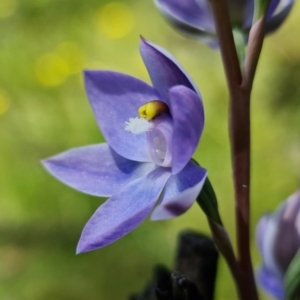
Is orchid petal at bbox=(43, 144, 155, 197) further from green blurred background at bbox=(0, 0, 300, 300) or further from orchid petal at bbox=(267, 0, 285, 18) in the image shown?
green blurred background at bbox=(0, 0, 300, 300)

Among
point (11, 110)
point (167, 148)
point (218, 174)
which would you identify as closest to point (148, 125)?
point (167, 148)

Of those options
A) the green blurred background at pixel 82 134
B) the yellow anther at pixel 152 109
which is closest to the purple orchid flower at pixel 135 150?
the yellow anther at pixel 152 109

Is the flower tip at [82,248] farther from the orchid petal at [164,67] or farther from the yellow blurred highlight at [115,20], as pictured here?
the yellow blurred highlight at [115,20]

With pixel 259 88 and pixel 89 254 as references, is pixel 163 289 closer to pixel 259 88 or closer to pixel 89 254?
pixel 89 254

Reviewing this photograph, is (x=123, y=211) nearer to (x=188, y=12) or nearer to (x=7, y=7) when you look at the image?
(x=188, y=12)

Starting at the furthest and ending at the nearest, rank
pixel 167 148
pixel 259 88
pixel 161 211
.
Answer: pixel 259 88, pixel 167 148, pixel 161 211

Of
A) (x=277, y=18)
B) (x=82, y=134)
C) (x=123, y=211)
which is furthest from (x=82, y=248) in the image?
(x=82, y=134)

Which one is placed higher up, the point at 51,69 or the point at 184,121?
the point at 184,121
